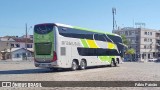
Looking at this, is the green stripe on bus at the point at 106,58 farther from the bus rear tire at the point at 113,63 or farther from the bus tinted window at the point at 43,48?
the bus tinted window at the point at 43,48

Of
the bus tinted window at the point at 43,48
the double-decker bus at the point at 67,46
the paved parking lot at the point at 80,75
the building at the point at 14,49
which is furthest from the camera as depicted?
the building at the point at 14,49

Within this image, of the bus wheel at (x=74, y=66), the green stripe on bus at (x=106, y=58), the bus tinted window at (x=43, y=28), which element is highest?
the bus tinted window at (x=43, y=28)

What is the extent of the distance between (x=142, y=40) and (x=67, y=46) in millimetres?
84821

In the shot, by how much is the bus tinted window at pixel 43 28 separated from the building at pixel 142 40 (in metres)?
82.6

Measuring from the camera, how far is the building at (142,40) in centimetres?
10784

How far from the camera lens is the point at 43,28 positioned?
25.6m

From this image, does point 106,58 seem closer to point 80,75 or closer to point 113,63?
point 113,63

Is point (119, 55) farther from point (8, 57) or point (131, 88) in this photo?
point (8, 57)

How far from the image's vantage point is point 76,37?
2817cm

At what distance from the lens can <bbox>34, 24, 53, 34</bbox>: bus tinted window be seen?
25.2 m

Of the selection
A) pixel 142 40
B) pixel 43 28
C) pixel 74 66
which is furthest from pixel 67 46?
pixel 142 40

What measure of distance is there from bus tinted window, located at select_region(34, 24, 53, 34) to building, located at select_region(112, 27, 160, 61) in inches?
3253

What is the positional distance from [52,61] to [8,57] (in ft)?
228

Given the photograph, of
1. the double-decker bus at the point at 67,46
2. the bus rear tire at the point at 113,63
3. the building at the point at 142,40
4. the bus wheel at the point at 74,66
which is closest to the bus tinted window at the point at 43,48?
the double-decker bus at the point at 67,46
